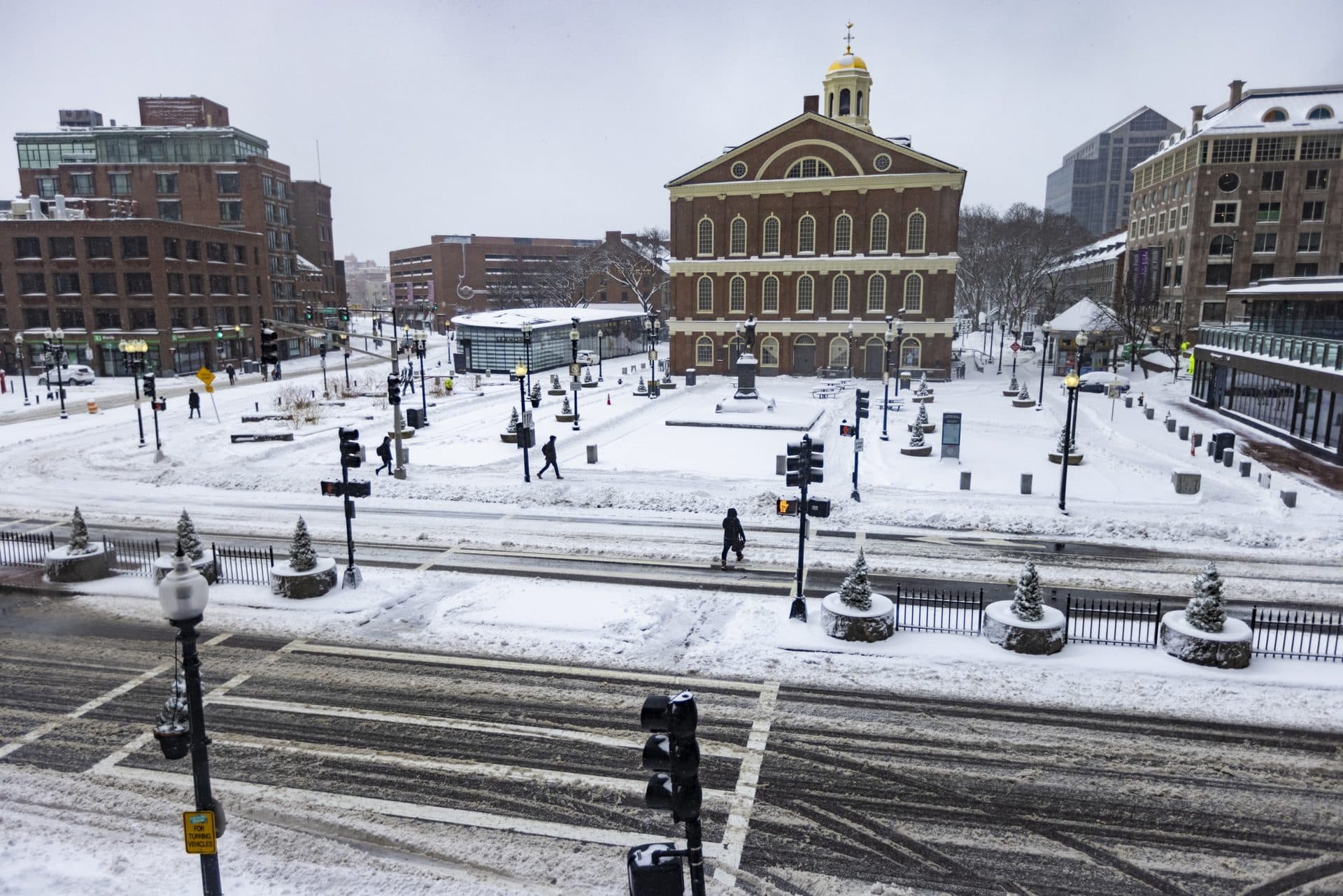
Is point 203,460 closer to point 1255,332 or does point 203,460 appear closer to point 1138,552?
point 1138,552

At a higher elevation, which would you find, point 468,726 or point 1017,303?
point 1017,303

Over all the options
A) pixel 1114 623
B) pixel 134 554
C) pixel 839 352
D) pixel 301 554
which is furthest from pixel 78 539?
pixel 839 352

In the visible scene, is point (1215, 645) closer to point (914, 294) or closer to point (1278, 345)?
point (1278, 345)

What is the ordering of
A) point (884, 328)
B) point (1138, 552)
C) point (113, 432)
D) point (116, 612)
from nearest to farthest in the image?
point (116, 612), point (1138, 552), point (113, 432), point (884, 328)

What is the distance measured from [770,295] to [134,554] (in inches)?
1926

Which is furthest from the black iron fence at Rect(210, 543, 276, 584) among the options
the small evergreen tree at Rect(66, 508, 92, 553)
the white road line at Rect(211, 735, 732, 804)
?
the white road line at Rect(211, 735, 732, 804)

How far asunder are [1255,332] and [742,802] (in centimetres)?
3964

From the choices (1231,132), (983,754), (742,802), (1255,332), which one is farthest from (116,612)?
(1231,132)

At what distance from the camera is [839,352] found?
61.7 meters

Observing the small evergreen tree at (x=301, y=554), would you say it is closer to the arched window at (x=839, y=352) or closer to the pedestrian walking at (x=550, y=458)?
the pedestrian walking at (x=550, y=458)

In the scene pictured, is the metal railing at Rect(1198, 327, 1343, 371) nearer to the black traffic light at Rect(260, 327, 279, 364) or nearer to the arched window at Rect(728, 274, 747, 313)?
the arched window at Rect(728, 274, 747, 313)

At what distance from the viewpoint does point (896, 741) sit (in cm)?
1161

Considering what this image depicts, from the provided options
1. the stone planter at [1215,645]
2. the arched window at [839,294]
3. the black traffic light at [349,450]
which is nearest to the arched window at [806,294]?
the arched window at [839,294]

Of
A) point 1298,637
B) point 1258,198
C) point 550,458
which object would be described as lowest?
point 1298,637
